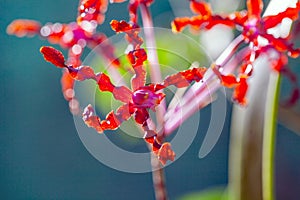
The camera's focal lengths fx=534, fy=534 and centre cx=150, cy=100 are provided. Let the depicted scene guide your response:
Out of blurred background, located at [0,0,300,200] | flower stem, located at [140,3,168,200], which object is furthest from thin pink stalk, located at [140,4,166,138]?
blurred background, located at [0,0,300,200]

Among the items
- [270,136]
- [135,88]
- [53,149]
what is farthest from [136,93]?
[53,149]

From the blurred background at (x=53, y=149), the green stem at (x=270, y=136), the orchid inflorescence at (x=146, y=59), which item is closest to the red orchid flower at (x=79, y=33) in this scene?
the orchid inflorescence at (x=146, y=59)

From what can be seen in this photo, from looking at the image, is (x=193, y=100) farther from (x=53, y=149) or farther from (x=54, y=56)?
(x=53, y=149)

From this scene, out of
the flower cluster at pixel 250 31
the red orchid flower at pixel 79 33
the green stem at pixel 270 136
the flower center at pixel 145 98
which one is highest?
the red orchid flower at pixel 79 33

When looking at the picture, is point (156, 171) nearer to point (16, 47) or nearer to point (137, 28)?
point (137, 28)

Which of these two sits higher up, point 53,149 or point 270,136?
point 53,149

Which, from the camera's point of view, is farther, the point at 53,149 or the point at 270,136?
the point at 53,149

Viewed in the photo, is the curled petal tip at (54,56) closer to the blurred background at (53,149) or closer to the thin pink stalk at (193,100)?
the thin pink stalk at (193,100)

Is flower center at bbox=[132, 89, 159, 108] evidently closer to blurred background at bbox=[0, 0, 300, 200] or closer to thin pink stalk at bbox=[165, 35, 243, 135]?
thin pink stalk at bbox=[165, 35, 243, 135]

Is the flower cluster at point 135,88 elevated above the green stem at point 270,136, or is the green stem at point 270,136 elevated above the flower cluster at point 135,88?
the flower cluster at point 135,88
